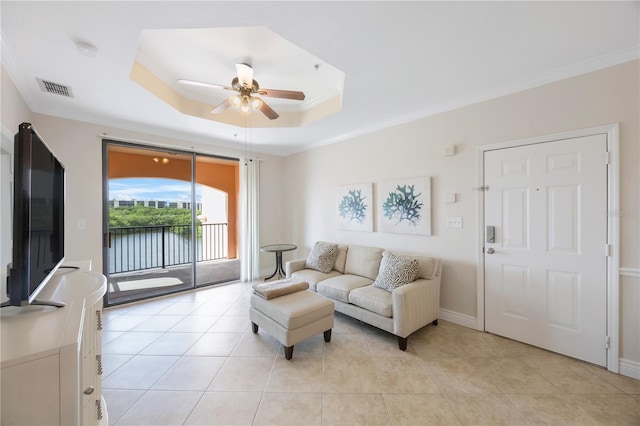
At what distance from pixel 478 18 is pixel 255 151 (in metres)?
4.08

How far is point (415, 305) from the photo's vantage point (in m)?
2.53

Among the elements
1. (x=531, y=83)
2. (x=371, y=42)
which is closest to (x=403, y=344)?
(x=371, y=42)

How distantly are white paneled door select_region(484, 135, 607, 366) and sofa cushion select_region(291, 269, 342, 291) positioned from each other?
1.91 meters

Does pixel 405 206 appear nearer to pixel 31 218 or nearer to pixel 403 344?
pixel 403 344

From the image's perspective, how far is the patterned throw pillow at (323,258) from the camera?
3.69 meters

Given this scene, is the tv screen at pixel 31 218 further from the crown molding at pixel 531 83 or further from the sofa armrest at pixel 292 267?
the crown molding at pixel 531 83

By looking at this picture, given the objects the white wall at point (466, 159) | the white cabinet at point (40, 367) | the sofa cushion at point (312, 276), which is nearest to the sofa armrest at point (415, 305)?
the white wall at point (466, 159)

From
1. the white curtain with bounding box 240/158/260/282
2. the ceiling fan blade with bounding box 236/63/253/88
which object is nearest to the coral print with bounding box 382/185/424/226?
the ceiling fan blade with bounding box 236/63/253/88

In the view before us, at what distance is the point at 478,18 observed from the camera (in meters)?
1.69

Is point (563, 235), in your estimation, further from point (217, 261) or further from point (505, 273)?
point (217, 261)

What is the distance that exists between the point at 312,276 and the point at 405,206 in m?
1.62

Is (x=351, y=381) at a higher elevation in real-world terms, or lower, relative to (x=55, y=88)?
lower

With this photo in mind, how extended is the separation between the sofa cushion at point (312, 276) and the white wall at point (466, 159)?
81 cm

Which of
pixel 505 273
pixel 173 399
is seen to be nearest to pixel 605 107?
pixel 505 273
